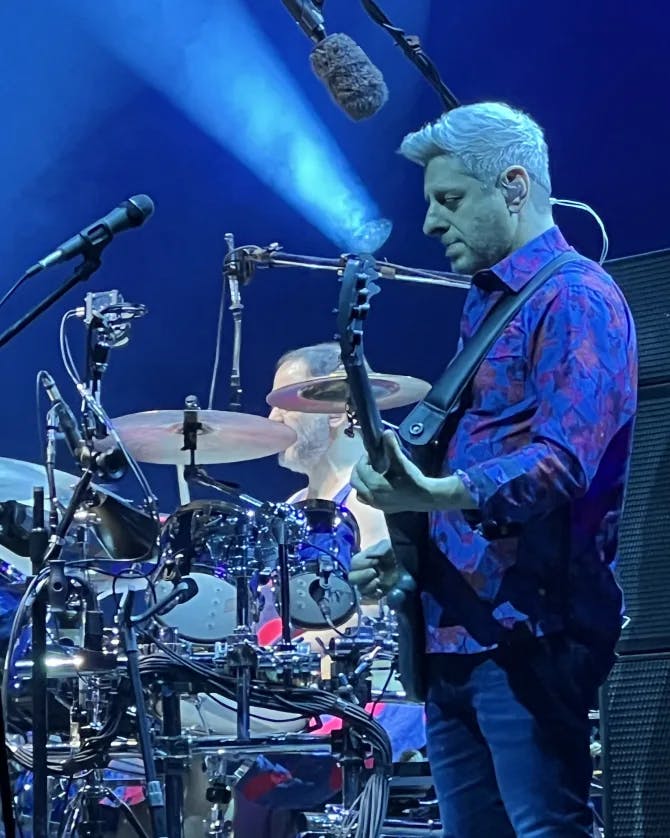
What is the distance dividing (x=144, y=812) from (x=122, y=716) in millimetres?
972

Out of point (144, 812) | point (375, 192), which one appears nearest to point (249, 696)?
point (144, 812)

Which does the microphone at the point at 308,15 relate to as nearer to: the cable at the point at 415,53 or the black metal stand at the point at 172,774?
the cable at the point at 415,53

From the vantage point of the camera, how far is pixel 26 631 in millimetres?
3779

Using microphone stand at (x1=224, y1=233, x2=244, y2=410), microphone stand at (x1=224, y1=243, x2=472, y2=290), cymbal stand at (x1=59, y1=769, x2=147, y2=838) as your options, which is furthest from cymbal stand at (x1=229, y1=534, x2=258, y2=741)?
microphone stand at (x1=224, y1=243, x2=472, y2=290)

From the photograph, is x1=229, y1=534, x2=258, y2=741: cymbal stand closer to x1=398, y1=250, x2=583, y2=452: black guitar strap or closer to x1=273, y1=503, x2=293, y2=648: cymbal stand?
x1=273, y1=503, x2=293, y2=648: cymbal stand

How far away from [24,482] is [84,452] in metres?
0.61

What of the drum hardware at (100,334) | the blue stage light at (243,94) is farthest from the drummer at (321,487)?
the drum hardware at (100,334)

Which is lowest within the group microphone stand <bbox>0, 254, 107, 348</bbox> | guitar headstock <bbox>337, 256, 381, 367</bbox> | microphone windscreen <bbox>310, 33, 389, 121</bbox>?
guitar headstock <bbox>337, 256, 381, 367</bbox>

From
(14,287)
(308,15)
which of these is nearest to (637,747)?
(14,287)

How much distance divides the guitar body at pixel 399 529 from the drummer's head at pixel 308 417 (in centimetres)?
362

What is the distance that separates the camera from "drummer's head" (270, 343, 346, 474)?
231 inches

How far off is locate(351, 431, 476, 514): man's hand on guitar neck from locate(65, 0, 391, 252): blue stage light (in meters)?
4.12

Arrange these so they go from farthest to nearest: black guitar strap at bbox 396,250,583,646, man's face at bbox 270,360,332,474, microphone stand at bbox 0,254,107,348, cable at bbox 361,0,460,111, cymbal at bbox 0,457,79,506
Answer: man's face at bbox 270,360,332,474, cymbal at bbox 0,457,79,506, cable at bbox 361,0,460,111, microphone stand at bbox 0,254,107,348, black guitar strap at bbox 396,250,583,646

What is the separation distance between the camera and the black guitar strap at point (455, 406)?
194 centimetres
